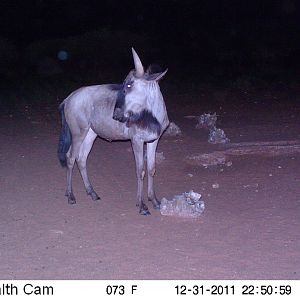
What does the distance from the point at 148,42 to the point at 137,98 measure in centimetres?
2439

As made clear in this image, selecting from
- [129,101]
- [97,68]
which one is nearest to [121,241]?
[129,101]

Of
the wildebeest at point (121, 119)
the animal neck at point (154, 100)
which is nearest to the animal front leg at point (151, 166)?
the wildebeest at point (121, 119)

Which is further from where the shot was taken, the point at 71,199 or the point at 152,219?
the point at 71,199

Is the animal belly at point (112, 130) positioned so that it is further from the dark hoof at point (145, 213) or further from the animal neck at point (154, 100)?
the dark hoof at point (145, 213)

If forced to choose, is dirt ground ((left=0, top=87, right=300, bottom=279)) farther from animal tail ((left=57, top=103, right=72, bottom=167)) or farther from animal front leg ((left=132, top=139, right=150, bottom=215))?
animal tail ((left=57, top=103, right=72, bottom=167))

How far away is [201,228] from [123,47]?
24.3m

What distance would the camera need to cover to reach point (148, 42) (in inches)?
1212

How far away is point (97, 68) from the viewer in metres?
25.2

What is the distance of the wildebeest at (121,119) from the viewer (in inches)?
275

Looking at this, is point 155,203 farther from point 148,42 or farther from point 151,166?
point 148,42

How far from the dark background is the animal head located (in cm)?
1225

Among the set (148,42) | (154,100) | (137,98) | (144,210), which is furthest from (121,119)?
(148,42)

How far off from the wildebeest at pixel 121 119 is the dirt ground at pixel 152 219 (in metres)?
0.55
